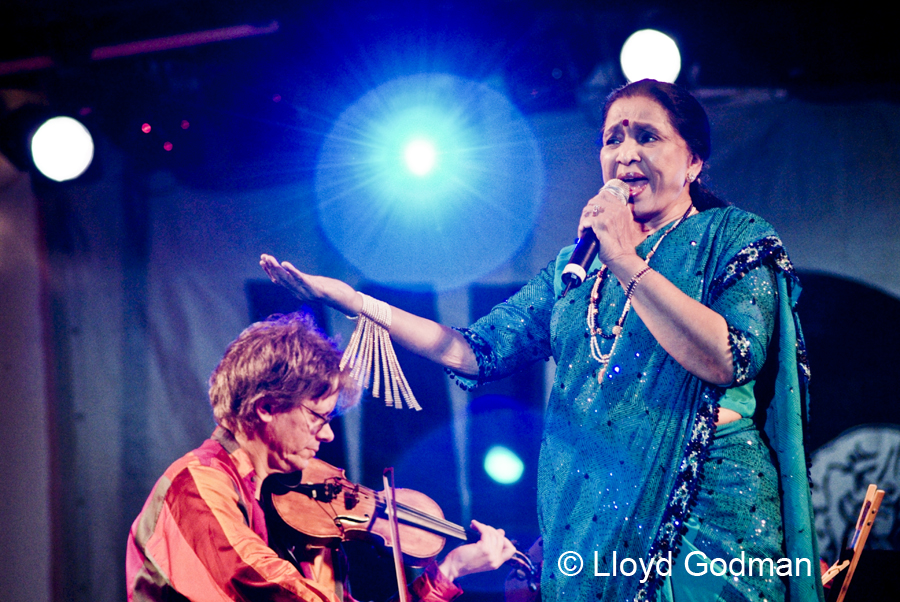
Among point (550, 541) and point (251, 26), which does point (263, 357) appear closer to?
point (550, 541)

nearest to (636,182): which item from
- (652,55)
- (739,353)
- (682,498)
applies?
(739,353)

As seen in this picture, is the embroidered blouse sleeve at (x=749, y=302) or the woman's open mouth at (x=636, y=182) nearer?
the embroidered blouse sleeve at (x=749, y=302)

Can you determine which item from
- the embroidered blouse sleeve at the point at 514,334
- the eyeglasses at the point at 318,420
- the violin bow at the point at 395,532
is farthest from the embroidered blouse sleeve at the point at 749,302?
the eyeglasses at the point at 318,420

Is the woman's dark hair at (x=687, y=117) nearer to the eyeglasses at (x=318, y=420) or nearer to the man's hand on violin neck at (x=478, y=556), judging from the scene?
the man's hand on violin neck at (x=478, y=556)

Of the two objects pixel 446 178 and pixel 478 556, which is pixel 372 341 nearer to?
pixel 478 556

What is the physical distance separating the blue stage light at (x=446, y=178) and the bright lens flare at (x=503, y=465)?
0.64 meters

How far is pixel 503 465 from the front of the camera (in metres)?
2.33

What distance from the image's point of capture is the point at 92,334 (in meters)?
2.74

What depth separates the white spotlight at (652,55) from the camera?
85.5 inches

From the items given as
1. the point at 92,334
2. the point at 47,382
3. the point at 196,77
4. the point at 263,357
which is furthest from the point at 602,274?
the point at 47,382

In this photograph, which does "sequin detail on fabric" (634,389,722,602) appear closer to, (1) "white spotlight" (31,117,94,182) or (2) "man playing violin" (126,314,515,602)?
(2) "man playing violin" (126,314,515,602)

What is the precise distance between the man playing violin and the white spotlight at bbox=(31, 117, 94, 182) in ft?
4.19

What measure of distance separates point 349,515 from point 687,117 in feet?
4.54

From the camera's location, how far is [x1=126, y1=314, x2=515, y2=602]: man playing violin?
5.00 feet
